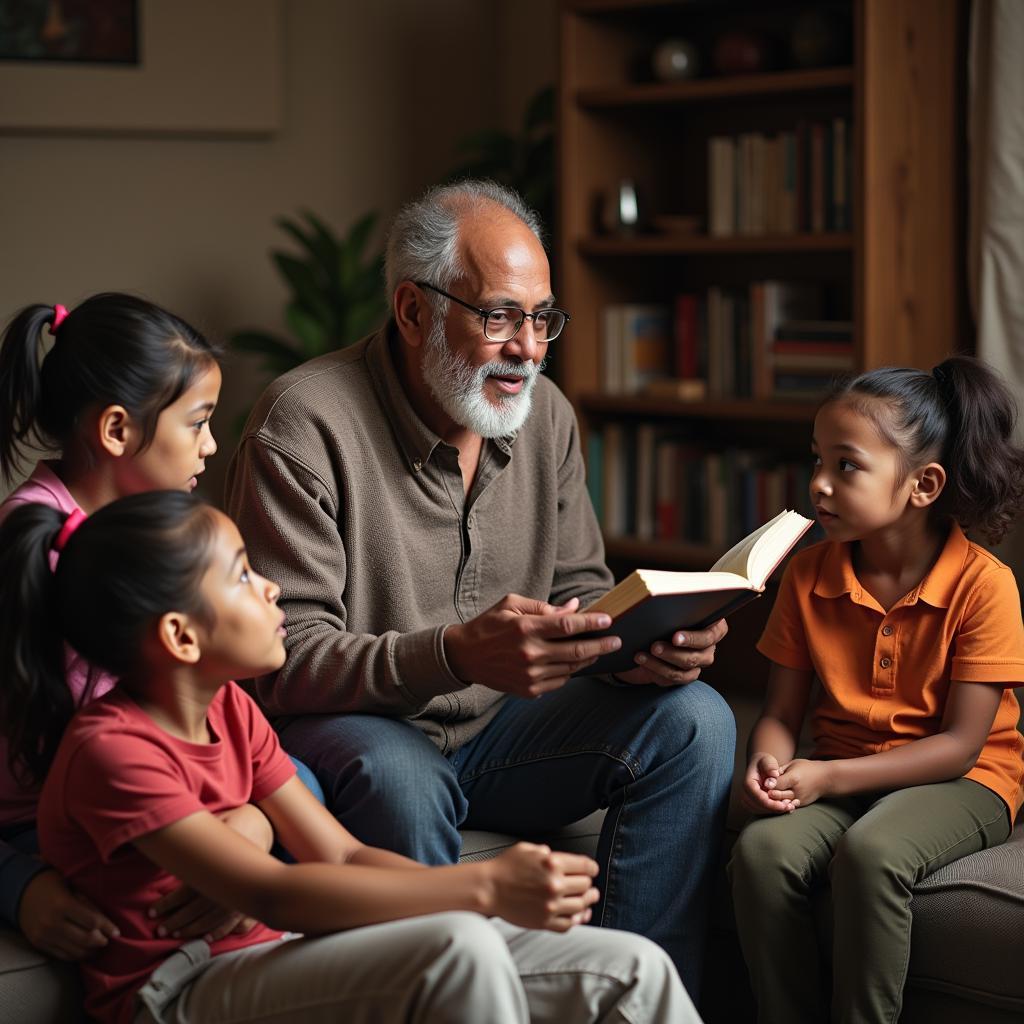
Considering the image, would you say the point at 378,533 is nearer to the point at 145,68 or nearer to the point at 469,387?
the point at 469,387

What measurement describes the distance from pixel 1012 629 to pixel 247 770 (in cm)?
105

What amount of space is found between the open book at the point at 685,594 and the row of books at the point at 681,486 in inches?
54.4

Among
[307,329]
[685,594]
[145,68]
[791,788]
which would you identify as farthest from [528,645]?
[145,68]

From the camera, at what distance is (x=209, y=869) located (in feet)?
4.43

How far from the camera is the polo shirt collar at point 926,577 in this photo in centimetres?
193

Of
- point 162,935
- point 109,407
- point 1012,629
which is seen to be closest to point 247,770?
point 162,935

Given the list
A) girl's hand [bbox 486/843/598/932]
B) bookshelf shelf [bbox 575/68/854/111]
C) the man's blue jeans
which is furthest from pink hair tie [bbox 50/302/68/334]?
bookshelf shelf [bbox 575/68/854/111]

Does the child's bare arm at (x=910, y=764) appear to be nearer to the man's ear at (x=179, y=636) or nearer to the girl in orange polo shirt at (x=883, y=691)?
the girl in orange polo shirt at (x=883, y=691)

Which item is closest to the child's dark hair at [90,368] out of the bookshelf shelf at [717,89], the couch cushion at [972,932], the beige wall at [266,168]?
the couch cushion at [972,932]

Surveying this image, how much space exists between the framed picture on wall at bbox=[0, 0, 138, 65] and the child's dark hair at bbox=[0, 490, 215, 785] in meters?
2.27

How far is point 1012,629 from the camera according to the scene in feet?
6.24

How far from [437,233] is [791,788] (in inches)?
37.1

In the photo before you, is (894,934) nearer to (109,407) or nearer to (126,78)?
(109,407)

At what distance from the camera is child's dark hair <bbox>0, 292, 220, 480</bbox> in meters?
1.67
